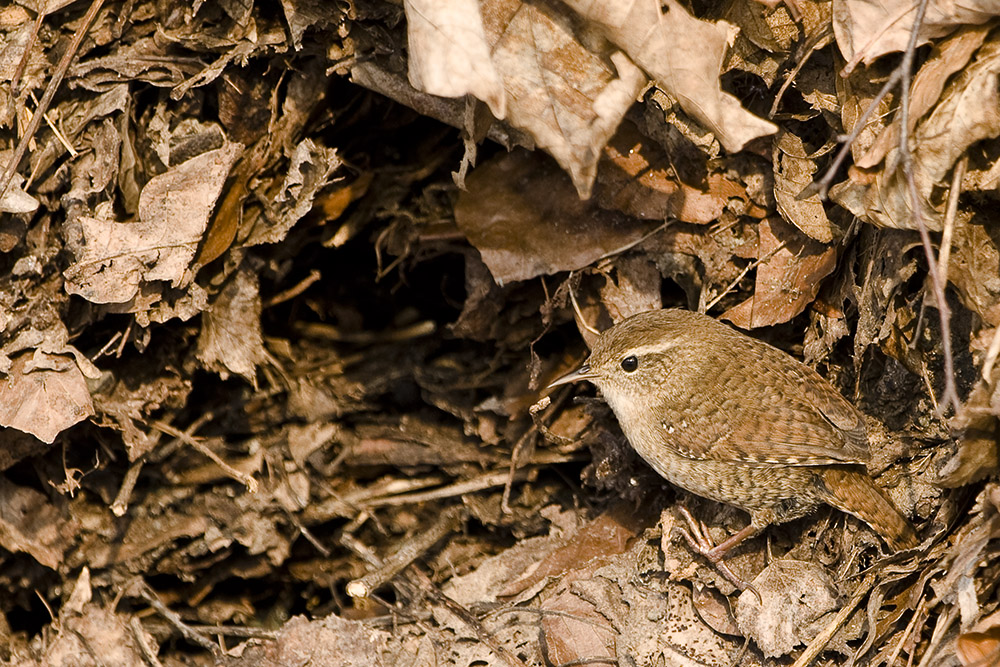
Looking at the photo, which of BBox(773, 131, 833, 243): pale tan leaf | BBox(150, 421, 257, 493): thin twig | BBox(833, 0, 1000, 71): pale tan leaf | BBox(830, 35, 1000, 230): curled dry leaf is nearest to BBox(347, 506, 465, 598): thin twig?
BBox(150, 421, 257, 493): thin twig

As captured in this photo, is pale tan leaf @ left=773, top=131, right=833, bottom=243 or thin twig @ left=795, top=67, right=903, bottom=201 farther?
pale tan leaf @ left=773, top=131, right=833, bottom=243

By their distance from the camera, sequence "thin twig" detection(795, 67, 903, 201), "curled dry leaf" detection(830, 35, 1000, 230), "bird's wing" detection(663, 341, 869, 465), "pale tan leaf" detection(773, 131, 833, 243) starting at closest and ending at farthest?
1. "thin twig" detection(795, 67, 903, 201)
2. "curled dry leaf" detection(830, 35, 1000, 230)
3. "bird's wing" detection(663, 341, 869, 465)
4. "pale tan leaf" detection(773, 131, 833, 243)

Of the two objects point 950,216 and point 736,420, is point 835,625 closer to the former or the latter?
point 736,420

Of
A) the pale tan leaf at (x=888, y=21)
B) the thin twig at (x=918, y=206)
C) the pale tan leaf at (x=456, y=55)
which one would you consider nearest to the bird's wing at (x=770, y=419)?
the thin twig at (x=918, y=206)

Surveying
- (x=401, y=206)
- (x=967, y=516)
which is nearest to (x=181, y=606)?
(x=401, y=206)

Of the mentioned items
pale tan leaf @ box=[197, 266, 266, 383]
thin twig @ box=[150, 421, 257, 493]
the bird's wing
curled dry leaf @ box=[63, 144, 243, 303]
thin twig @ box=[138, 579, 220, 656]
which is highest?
curled dry leaf @ box=[63, 144, 243, 303]

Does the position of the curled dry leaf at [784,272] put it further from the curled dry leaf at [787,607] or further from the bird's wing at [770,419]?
the curled dry leaf at [787,607]

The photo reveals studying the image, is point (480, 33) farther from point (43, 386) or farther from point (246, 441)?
point (246, 441)

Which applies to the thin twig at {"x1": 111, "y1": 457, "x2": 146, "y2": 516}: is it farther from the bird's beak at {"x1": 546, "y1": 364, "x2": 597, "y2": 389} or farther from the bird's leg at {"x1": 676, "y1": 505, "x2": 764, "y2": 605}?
the bird's leg at {"x1": 676, "y1": 505, "x2": 764, "y2": 605}
